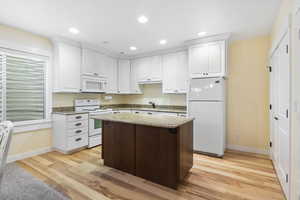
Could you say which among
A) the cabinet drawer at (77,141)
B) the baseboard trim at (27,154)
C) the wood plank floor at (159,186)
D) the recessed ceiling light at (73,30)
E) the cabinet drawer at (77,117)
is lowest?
the wood plank floor at (159,186)

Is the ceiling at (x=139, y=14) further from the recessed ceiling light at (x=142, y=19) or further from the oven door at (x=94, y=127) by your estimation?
the oven door at (x=94, y=127)

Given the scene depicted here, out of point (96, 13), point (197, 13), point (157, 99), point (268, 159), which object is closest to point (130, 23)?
point (96, 13)

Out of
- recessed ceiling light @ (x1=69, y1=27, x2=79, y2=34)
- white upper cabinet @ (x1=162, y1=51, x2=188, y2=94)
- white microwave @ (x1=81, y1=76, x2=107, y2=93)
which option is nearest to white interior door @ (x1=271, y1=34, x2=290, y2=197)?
white upper cabinet @ (x1=162, y1=51, x2=188, y2=94)

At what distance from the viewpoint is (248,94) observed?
3.33 metres

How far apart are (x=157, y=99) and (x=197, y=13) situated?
2.71 m

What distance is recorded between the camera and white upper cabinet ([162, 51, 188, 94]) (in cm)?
379

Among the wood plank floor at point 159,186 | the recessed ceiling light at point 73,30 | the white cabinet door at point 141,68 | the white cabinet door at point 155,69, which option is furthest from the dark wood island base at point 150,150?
the white cabinet door at point 141,68

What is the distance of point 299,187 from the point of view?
1358 millimetres

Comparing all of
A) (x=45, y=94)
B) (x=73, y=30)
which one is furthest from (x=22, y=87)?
(x=73, y=30)

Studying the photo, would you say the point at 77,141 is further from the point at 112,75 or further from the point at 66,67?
the point at 112,75

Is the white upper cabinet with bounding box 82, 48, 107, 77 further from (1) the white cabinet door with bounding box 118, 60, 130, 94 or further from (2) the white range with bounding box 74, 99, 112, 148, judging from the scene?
(2) the white range with bounding box 74, 99, 112, 148

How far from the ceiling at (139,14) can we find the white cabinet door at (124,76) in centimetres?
142

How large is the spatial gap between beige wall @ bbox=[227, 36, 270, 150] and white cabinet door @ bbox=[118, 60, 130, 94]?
9.31 ft

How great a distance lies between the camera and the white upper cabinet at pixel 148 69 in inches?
167
